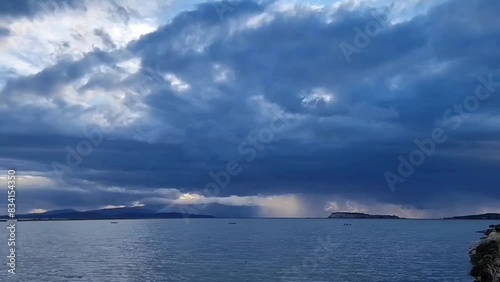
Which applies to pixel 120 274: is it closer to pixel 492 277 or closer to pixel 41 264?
pixel 41 264

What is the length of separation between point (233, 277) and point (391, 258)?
4324cm

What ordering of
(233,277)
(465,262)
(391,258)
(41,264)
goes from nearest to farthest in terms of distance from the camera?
(233,277), (41,264), (465,262), (391,258)

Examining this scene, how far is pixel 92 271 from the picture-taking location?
75.6 m

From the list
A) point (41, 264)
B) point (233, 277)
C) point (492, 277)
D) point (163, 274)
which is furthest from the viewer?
point (41, 264)

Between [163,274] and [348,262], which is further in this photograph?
[348,262]

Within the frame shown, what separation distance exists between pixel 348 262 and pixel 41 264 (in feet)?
176

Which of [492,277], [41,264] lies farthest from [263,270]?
[41,264]

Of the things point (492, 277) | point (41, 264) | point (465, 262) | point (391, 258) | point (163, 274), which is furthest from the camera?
point (391, 258)

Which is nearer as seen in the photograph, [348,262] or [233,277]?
[233,277]

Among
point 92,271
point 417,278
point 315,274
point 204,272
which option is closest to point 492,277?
point 417,278

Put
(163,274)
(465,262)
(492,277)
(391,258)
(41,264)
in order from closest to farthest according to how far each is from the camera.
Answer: (492,277), (163,274), (41,264), (465,262), (391,258)

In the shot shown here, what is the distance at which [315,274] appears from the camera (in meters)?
71.4

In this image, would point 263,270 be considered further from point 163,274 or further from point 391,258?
point 391,258

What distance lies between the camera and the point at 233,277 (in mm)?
67625
